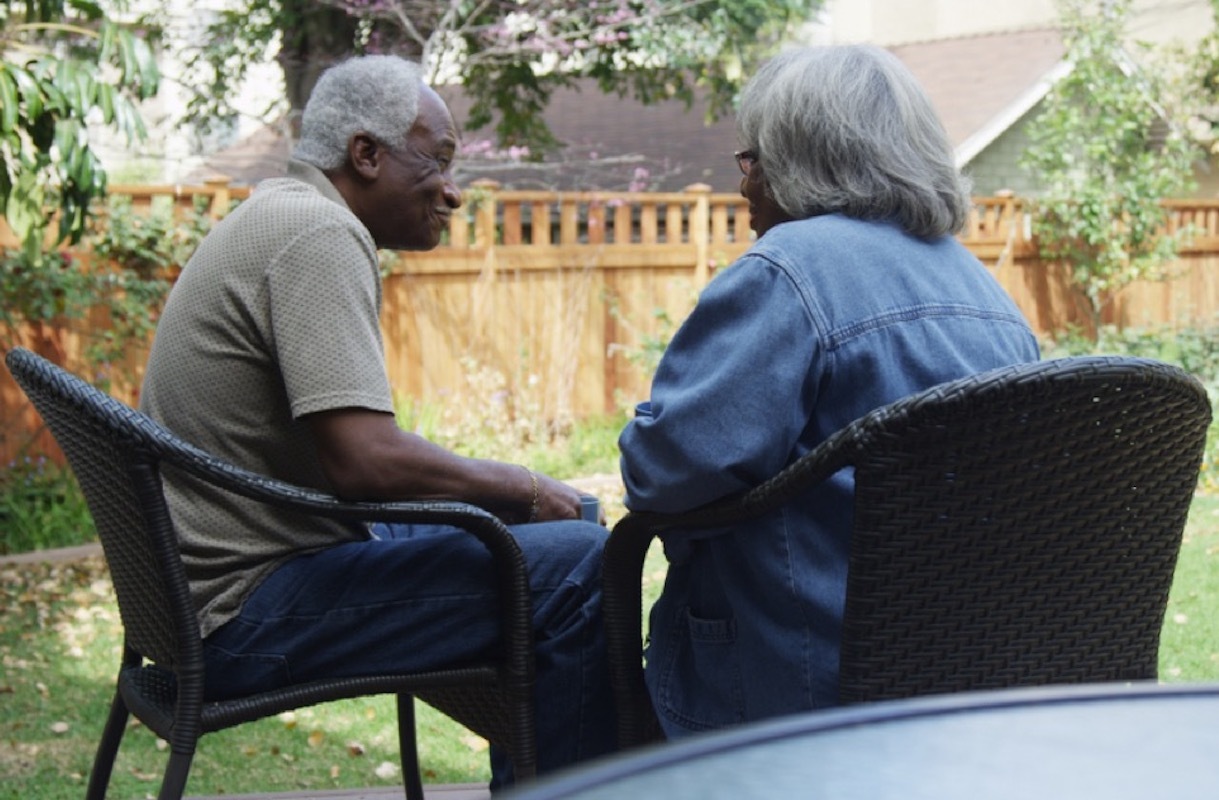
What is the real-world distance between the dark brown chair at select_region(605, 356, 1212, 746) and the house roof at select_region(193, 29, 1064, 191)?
15.4 metres

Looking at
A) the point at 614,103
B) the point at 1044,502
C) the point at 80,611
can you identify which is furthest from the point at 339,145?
the point at 614,103

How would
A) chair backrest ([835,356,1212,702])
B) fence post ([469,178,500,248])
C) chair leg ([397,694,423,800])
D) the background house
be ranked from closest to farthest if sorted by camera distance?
chair backrest ([835,356,1212,702]), chair leg ([397,694,423,800]), fence post ([469,178,500,248]), the background house

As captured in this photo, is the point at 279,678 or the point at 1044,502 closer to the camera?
the point at 1044,502

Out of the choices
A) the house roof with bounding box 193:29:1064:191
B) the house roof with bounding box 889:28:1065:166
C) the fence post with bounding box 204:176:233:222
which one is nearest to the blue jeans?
the fence post with bounding box 204:176:233:222

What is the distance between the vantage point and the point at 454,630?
2.40 m

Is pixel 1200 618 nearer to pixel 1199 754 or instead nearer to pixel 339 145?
pixel 339 145

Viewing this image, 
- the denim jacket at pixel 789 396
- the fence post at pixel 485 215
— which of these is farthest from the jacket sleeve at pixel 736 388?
the fence post at pixel 485 215

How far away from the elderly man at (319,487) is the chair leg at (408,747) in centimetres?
59

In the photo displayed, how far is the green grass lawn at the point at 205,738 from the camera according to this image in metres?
3.76

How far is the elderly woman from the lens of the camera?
2.07 m

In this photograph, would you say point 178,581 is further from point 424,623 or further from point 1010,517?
point 1010,517

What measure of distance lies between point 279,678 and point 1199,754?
5.24ft

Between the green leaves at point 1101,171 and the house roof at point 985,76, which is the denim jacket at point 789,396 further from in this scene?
the house roof at point 985,76

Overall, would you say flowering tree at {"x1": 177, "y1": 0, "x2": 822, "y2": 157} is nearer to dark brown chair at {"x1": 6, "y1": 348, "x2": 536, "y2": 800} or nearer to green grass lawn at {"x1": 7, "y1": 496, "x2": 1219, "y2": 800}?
green grass lawn at {"x1": 7, "y1": 496, "x2": 1219, "y2": 800}
